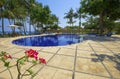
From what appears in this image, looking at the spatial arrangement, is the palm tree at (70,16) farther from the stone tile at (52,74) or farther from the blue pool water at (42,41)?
the stone tile at (52,74)

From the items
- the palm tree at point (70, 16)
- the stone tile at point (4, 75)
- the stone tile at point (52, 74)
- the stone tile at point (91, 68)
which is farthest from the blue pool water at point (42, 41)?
the palm tree at point (70, 16)

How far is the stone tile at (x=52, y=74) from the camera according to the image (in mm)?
4107

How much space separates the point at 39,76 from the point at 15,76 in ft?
2.64

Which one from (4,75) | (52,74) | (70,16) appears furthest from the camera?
(70,16)

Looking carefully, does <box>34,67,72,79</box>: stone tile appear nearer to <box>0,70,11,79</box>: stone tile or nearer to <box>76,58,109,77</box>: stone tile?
<box>76,58,109,77</box>: stone tile

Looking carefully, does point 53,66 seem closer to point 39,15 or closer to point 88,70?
point 88,70

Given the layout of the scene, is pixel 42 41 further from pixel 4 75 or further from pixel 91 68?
pixel 4 75

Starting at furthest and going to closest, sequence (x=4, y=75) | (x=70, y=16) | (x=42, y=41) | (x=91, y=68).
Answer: (x=70, y=16) → (x=42, y=41) → (x=91, y=68) → (x=4, y=75)

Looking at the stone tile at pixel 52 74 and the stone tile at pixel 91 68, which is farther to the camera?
the stone tile at pixel 91 68

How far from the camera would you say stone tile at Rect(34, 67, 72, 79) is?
4.11 metres

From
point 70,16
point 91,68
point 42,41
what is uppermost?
point 70,16

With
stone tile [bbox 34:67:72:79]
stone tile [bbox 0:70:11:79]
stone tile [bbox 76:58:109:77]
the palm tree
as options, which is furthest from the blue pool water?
the palm tree

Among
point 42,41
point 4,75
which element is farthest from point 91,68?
point 42,41

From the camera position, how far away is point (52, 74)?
14.2 feet
